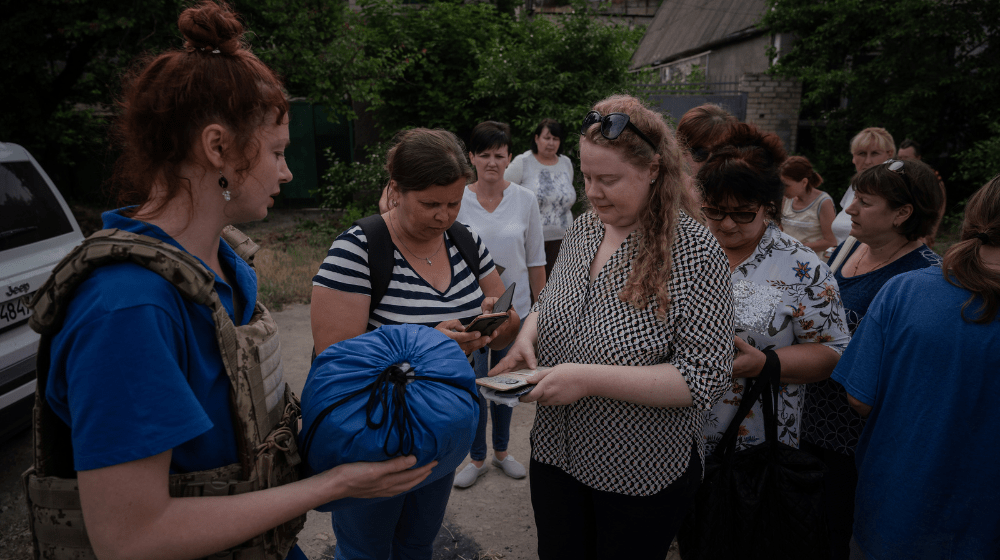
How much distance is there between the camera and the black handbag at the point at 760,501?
1.92 m

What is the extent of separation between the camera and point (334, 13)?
37.1 feet

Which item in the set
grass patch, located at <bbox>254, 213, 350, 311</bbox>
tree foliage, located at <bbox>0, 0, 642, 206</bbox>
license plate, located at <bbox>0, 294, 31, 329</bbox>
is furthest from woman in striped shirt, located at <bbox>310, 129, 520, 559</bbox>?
tree foliage, located at <bbox>0, 0, 642, 206</bbox>

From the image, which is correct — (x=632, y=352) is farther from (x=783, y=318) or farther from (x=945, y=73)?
(x=945, y=73)

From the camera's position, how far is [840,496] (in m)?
2.32

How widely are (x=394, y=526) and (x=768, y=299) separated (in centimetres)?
159

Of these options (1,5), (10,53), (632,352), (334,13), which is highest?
(334,13)

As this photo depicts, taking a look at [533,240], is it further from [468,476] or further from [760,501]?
[760,501]

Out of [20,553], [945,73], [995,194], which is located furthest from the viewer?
[945,73]

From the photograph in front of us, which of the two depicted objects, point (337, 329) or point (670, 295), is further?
point (337, 329)

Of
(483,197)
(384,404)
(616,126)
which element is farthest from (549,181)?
(384,404)

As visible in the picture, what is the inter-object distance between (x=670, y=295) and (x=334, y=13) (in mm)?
11593

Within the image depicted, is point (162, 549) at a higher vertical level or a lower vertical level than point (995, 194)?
lower

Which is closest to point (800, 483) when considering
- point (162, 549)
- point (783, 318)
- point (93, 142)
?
point (783, 318)

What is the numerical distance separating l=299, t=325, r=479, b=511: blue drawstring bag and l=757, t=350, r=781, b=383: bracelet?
3.52 ft
